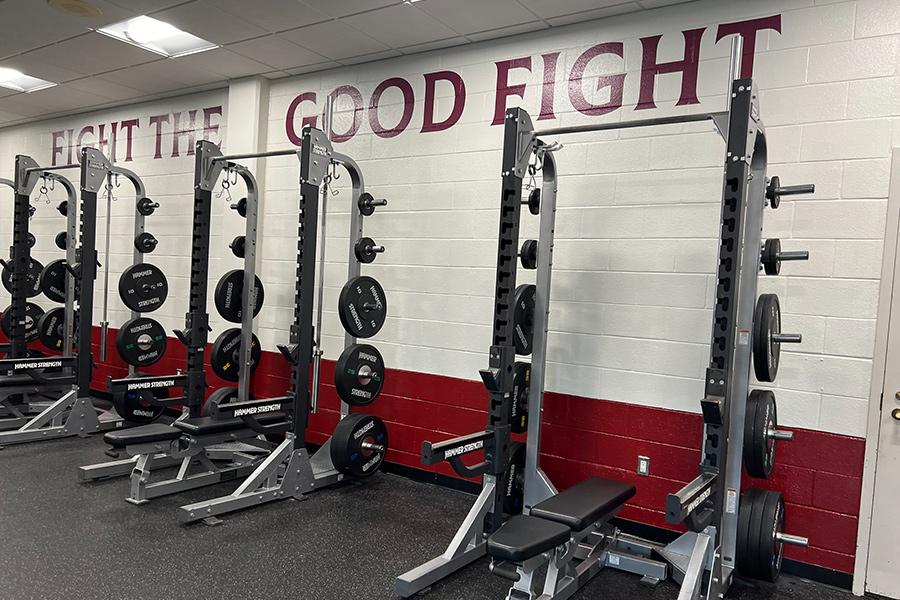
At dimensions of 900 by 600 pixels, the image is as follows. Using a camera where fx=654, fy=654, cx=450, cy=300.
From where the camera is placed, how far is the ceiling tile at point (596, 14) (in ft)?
10.8

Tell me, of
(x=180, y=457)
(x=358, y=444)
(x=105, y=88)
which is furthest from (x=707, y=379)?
(x=105, y=88)

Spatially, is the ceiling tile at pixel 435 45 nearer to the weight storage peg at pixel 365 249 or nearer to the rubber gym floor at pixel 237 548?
the weight storage peg at pixel 365 249

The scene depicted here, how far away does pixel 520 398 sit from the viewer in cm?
320

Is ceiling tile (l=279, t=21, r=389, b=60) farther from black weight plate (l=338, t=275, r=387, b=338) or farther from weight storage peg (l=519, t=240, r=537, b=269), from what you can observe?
weight storage peg (l=519, t=240, r=537, b=269)

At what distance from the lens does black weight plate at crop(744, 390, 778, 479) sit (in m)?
2.54

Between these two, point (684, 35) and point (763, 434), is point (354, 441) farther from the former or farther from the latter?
point (684, 35)

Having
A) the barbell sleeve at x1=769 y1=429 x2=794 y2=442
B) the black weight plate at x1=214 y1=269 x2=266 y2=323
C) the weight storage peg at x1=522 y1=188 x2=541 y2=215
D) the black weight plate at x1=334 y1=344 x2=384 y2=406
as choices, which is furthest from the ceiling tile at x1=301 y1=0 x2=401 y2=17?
the barbell sleeve at x1=769 y1=429 x2=794 y2=442

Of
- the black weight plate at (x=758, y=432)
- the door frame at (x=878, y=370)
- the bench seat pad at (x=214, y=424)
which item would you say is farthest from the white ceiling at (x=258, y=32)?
the bench seat pad at (x=214, y=424)

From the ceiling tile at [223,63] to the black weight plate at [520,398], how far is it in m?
2.85

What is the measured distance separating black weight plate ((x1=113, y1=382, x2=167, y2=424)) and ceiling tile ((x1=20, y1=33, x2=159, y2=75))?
7.52 feet

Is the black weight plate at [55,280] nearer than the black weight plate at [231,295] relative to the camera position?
No

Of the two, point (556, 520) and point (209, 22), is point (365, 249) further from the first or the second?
point (556, 520)

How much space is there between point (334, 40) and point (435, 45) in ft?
2.01

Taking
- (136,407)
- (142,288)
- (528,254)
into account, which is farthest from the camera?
(136,407)
